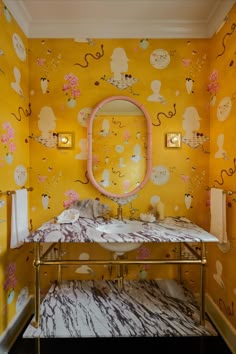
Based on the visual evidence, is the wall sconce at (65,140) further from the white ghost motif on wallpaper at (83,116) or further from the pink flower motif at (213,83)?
the pink flower motif at (213,83)

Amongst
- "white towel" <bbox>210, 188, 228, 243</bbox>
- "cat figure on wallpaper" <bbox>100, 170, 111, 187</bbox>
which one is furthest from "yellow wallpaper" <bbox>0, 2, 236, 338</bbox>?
"white towel" <bbox>210, 188, 228, 243</bbox>

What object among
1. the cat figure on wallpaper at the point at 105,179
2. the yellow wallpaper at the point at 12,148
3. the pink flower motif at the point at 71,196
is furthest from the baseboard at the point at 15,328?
the cat figure on wallpaper at the point at 105,179

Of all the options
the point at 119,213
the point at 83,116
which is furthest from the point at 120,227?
the point at 83,116

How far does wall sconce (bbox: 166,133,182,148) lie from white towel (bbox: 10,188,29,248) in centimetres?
125

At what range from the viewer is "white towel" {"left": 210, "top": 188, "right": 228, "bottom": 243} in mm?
1612

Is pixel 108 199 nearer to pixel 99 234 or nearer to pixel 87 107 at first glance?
pixel 99 234

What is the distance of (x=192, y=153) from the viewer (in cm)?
194

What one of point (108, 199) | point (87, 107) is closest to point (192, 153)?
point (108, 199)

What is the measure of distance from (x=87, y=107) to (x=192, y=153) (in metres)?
1.00

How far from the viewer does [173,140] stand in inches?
75.5

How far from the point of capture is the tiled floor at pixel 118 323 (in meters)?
1.43

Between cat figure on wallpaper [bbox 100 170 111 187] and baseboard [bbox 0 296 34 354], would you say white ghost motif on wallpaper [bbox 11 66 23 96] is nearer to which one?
cat figure on wallpaper [bbox 100 170 111 187]

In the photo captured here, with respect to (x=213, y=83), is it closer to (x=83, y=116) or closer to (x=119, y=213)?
(x=83, y=116)

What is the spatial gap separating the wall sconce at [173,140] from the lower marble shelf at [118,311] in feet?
3.84
